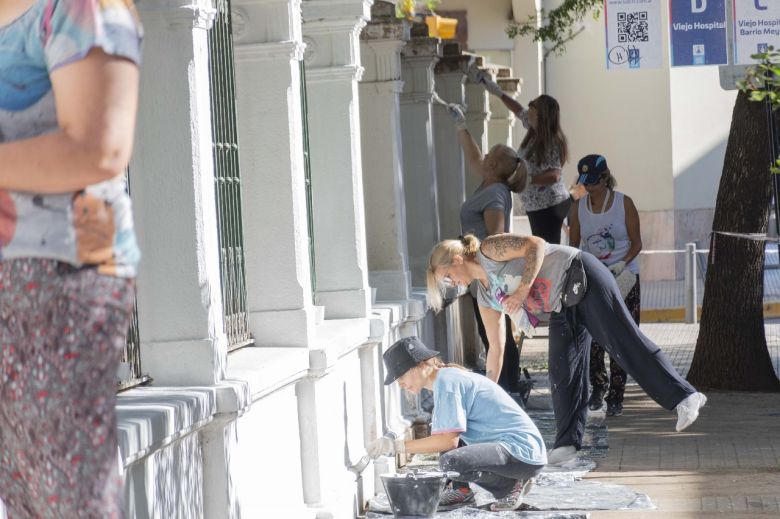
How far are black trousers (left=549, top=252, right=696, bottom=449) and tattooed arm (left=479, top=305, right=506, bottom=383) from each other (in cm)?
44

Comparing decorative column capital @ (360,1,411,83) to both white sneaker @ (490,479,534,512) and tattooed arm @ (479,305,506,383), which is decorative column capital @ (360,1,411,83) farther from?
white sneaker @ (490,479,534,512)

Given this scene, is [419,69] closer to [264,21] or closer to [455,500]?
[455,500]

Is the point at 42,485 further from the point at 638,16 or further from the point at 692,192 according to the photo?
the point at 692,192

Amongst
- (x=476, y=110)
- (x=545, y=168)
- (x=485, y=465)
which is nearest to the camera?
(x=485, y=465)

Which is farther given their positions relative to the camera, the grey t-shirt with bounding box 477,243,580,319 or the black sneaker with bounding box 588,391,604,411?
the black sneaker with bounding box 588,391,604,411

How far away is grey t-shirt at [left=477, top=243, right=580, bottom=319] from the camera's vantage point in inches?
311

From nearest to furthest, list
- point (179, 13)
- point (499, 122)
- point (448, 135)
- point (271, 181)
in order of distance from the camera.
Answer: point (179, 13), point (271, 181), point (448, 135), point (499, 122)

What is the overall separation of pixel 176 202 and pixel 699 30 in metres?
7.92

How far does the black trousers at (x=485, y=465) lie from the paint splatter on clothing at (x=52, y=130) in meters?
4.70

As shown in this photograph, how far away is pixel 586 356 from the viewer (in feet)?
28.1

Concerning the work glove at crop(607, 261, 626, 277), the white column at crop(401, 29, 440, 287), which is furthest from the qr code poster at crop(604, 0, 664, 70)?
the work glove at crop(607, 261, 626, 277)

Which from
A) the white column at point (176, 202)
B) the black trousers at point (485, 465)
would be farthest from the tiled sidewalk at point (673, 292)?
the white column at point (176, 202)

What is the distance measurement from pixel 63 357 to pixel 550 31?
1330cm

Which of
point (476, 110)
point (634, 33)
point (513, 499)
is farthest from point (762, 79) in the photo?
point (513, 499)
